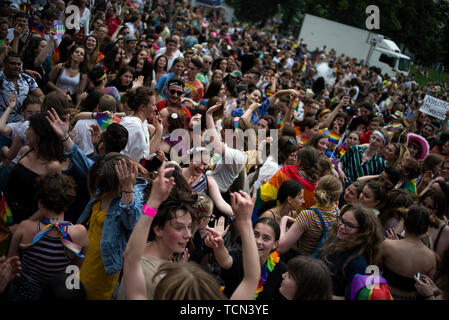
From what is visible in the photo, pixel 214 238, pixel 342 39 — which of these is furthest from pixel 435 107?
pixel 342 39

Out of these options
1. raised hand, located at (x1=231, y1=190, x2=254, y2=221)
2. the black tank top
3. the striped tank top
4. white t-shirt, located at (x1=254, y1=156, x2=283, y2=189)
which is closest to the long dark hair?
the black tank top

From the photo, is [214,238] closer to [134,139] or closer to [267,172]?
[134,139]

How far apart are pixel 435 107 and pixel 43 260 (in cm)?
899

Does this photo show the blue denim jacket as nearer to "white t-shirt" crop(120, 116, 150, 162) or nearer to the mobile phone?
"white t-shirt" crop(120, 116, 150, 162)

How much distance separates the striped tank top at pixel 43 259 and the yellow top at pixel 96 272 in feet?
0.73

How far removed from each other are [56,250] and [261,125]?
4.29 meters

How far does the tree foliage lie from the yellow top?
27.4 meters

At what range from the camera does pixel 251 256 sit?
2.25 metres

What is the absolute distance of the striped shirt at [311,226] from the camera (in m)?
3.73

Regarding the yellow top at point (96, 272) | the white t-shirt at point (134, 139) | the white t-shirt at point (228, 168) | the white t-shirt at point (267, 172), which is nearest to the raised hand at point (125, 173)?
the yellow top at point (96, 272)

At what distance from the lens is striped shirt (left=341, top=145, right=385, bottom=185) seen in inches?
235

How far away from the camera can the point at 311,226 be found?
3.73m

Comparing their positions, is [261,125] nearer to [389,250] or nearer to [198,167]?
[198,167]

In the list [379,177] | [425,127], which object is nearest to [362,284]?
[379,177]
